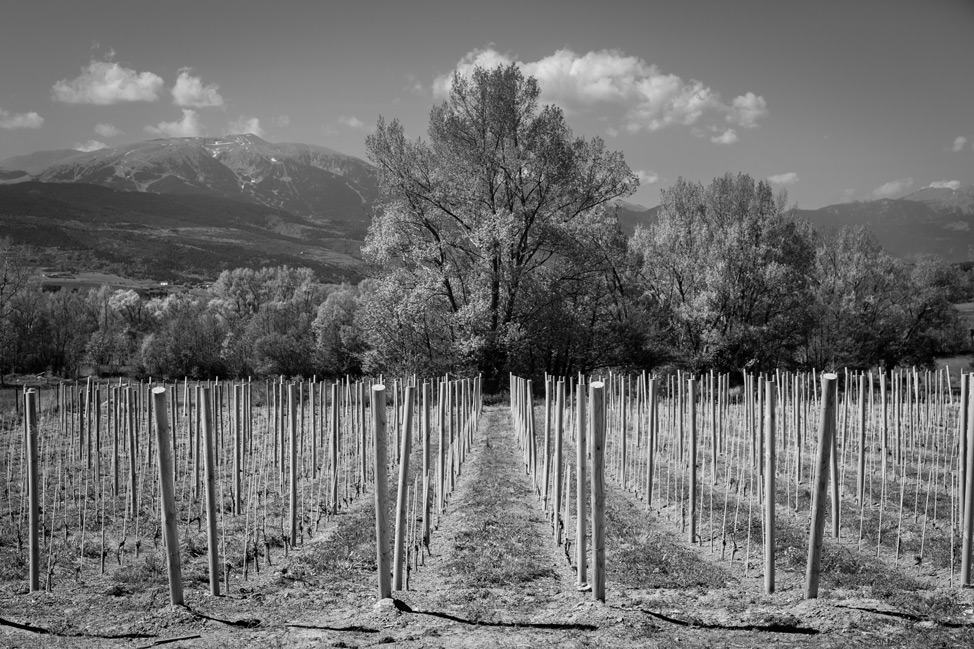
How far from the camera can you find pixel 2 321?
4550 cm

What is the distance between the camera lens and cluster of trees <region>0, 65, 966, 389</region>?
79.1ft

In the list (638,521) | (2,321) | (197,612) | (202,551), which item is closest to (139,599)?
(197,612)

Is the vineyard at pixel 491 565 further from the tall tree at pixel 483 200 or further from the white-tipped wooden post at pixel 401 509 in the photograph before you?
the tall tree at pixel 483 200

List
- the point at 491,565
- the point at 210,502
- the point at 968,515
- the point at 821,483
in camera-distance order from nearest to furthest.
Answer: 1. the point at 821,483
2. the point at 968,515
3. the point at 210,502
4. the point at 491,565

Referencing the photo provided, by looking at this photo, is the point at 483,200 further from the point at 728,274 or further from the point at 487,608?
the point at 487,608

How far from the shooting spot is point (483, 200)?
2495 centimetres

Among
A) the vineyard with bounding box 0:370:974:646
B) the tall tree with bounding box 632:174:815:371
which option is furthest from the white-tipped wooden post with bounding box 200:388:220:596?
the tall tree with bounding box 632:174:815:371

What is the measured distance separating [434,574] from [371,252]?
1880 centimetres

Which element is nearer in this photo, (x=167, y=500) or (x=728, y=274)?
(x=167, y=500)

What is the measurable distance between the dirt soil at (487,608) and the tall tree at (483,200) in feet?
55.5

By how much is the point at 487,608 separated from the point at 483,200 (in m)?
21.0

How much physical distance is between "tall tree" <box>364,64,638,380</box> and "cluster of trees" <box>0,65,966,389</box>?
2.2 inches

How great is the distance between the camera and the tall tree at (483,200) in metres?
23.9

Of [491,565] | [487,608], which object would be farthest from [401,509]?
[491,565]
